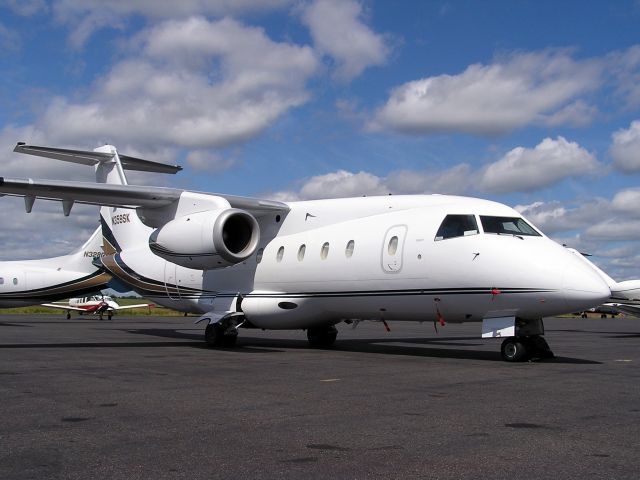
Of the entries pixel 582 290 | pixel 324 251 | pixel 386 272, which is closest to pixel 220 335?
pixel 324 251

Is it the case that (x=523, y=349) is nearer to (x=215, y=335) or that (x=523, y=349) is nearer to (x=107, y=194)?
(x=215, y=335)

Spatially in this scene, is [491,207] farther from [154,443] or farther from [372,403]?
[154,443]

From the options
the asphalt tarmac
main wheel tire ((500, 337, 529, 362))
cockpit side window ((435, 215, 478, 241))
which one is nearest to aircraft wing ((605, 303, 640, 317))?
the asphalt tarmac

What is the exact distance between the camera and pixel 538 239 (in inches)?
519

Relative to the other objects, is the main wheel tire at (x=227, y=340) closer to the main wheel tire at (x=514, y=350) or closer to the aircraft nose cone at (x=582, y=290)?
the main wheel tire at (x=514, y=350)

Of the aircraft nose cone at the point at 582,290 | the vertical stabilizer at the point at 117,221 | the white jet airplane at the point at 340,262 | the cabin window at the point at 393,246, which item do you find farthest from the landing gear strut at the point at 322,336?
the aircraft nose cone at the point at 582,290

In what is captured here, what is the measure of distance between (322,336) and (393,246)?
4263mm

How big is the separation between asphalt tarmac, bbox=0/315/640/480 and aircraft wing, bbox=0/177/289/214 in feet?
15.7

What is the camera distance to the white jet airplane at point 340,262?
12.6m

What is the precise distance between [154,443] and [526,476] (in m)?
2.99

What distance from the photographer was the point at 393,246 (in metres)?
14.5

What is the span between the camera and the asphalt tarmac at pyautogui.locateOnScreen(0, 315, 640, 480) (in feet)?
16.3

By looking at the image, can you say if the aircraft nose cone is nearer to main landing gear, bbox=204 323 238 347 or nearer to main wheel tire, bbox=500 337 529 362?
main wheel tire, bbox=500 337 529 362

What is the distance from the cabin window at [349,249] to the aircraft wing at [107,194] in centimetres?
283
